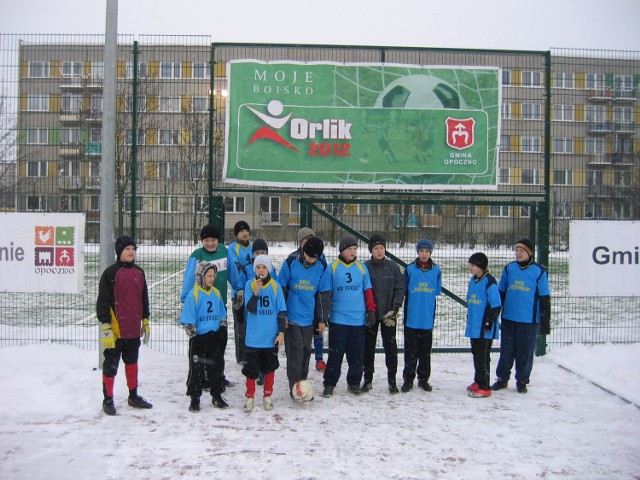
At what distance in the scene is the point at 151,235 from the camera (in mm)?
8727

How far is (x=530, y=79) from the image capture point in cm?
878

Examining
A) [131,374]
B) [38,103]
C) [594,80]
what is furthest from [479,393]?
[38,103]

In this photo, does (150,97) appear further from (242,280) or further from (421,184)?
(421,184)

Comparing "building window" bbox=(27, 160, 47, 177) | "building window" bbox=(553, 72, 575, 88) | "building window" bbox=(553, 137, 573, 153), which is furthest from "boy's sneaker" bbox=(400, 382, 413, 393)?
"building window" bbox=(27, 160, 47, 177)

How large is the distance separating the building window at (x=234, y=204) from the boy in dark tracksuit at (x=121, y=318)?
318 centimetres

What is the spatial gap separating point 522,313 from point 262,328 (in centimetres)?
334

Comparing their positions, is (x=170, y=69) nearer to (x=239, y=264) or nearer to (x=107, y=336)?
(x=239, y=264)

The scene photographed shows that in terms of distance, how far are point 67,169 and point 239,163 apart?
271cm

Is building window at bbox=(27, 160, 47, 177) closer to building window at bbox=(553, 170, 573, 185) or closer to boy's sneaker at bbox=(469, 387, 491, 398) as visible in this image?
boy's sneaker at bbox=(469, 387, 491, 398)

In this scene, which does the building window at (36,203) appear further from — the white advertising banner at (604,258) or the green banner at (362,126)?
the white advertising banner at (604,258)

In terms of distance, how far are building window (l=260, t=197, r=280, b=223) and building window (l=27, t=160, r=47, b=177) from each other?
336cm

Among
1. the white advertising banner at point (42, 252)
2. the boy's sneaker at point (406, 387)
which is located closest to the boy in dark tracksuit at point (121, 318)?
the white advertising banner at point (42, 252)

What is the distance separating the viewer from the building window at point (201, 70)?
864 cm

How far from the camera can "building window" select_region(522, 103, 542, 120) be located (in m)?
8.81
